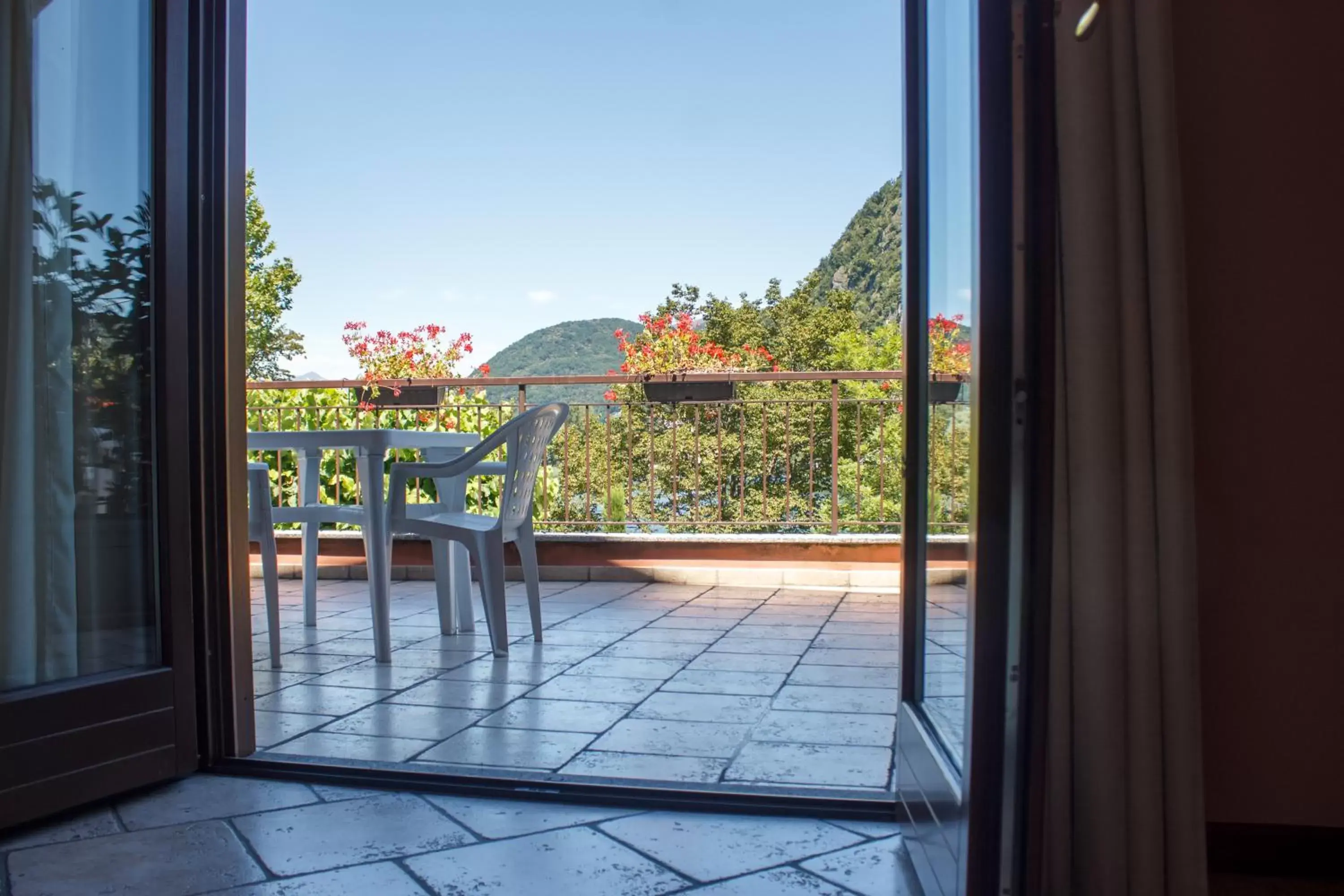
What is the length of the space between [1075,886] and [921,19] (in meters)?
1.39

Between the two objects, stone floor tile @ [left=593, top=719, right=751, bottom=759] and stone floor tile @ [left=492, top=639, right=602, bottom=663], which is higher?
stone floor tile @ [left=593, top=719, right=751, bottom=759]

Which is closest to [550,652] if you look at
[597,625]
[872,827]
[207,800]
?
[597,625]

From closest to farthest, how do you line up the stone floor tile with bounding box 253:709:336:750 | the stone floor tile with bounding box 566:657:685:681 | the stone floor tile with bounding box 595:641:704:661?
the stone floor tile with bounding box 253:709:336:750
the stone floor tile with bounding box 566:657:685:681
the stone floor tile with bounding box 595:641:704:661

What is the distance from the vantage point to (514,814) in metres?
1.85

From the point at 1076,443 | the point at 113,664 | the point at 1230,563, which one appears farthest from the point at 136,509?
the point at 1230,563

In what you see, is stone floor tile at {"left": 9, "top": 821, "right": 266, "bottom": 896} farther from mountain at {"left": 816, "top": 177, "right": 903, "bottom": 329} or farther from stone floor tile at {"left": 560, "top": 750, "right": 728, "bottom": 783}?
mountain at {"left": 816, "top": 177, "right": 903, "bottom": 329}

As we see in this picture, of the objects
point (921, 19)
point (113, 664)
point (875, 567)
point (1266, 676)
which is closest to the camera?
point (1266, 676)

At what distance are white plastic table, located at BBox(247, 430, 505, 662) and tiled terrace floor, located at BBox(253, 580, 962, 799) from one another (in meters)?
0.12

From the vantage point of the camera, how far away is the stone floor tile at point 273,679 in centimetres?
287

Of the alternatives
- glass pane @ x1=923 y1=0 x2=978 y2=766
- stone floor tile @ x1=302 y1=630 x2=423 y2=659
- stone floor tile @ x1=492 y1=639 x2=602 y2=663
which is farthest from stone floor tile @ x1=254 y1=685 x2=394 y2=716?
glass pane @ x1=923 y1=0 x2=978 y2=766

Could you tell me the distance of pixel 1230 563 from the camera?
5.14ft

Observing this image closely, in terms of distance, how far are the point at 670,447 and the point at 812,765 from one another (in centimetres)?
399

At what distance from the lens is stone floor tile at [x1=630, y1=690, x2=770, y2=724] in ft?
8.38

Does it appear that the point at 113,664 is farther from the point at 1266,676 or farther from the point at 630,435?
the point at 630,435
